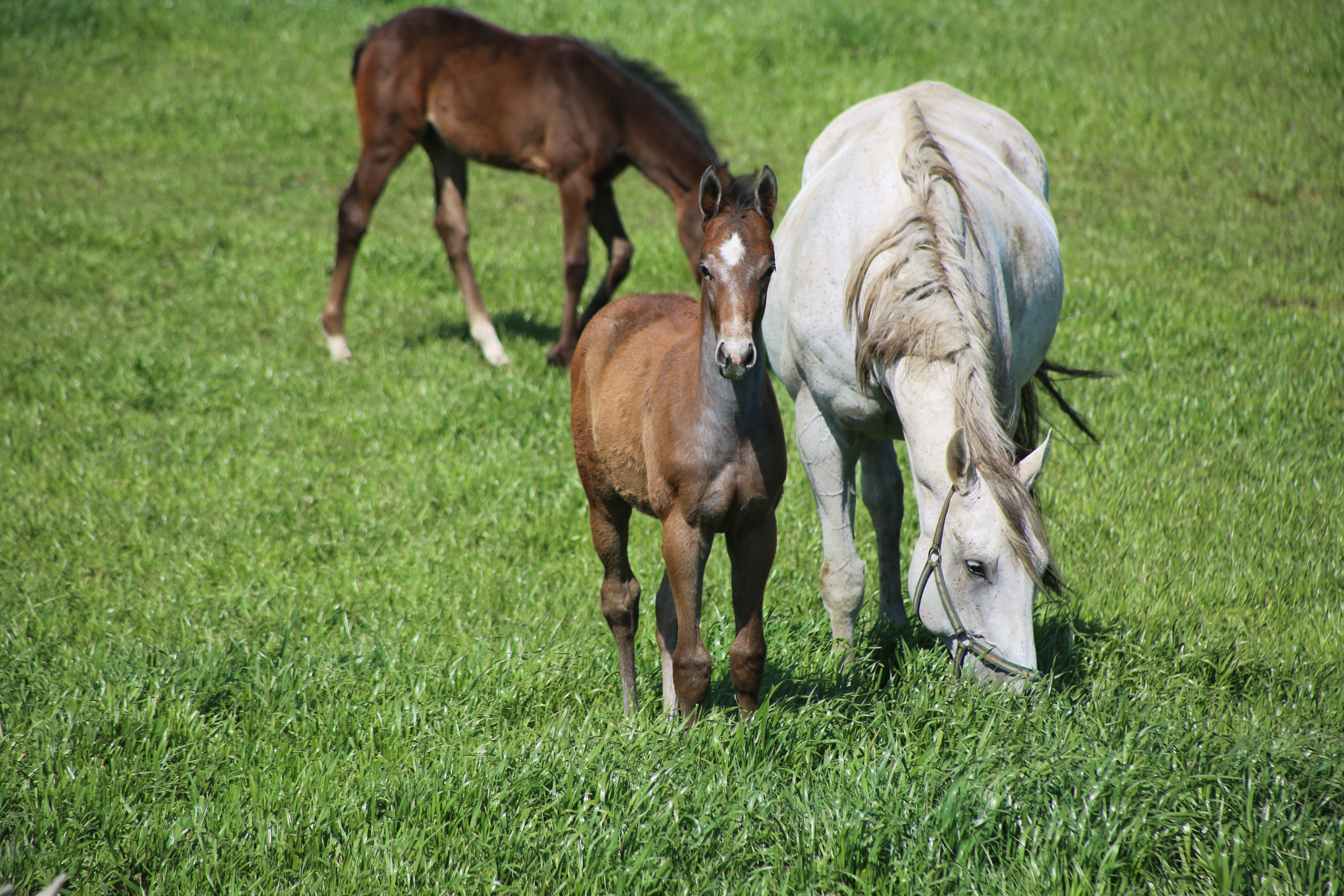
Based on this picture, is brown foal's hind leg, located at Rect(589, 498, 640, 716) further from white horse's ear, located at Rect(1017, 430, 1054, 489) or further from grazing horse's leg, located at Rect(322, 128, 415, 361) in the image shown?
grazing horse's leg, located at Rect(322, 128, 415, 361)

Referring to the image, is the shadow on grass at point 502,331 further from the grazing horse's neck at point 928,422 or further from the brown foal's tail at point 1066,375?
the grazing horse's neck at point 928,422

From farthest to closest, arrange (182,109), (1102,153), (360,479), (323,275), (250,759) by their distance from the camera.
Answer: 1. (182,109)
2. (1102,153)
3. (323,275)
4. (360,479)
5. (250,759)

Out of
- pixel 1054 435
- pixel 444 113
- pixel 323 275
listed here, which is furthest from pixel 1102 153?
pixel 323 275

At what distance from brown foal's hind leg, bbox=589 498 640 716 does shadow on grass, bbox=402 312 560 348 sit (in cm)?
412

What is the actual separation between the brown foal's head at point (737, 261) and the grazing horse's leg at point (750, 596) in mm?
569

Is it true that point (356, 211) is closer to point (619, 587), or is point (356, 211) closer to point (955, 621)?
point (619, 587)

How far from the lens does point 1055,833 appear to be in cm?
253

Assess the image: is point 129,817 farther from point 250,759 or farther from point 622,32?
point 622,32

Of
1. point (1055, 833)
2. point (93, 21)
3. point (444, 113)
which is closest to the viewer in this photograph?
point (1055, 833)

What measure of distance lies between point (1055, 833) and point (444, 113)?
6.15 m

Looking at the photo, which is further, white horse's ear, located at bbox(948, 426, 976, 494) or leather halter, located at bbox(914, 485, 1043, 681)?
leather halter, located at bbox(914, 485, 1043, 681)

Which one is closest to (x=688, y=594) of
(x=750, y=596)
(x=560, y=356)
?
(x=750, y=596)

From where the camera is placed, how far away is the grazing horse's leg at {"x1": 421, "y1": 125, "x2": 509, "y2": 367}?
718 cm

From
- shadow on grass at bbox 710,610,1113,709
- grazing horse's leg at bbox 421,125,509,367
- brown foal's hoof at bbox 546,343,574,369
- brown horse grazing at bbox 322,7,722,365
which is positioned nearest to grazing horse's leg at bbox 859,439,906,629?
shadow on grass at bbox 710,610,1113,709
